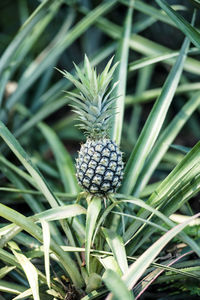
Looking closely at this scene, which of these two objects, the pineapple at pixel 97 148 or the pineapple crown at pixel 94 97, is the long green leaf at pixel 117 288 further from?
the pineapple crown at pixel 94 97

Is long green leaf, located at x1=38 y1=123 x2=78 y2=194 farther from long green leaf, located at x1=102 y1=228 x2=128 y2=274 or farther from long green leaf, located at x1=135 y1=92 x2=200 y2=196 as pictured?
long green leaf, located at x1=102 y1=228 x2=128 y2=274

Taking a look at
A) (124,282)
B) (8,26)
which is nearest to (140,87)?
(8,26)

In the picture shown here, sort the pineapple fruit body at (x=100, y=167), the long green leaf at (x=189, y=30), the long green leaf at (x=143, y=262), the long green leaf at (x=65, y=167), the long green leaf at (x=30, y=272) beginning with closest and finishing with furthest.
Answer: the long green leaf at (x=143, y=262)
the long green leaf at (x=30, y=272)
the pineapple fruit body at (x=100, y=167)
the long green leaf at (x=189, y=30)
the long green leaf at (x=65, y=167)

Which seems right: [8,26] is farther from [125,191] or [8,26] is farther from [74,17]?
[125,191]

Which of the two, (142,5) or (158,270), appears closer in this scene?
(158,270)

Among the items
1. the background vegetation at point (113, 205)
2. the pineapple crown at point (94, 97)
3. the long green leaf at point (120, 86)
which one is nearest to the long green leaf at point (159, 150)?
the background vegetation at point (113, 205)

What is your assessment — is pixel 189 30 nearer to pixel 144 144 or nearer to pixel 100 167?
pixel 144 144

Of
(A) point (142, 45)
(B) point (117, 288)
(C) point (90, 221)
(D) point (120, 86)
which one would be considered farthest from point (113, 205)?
(A) point (142, 45)

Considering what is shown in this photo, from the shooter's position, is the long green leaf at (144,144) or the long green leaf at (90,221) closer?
the long green leaf at (90,221)
